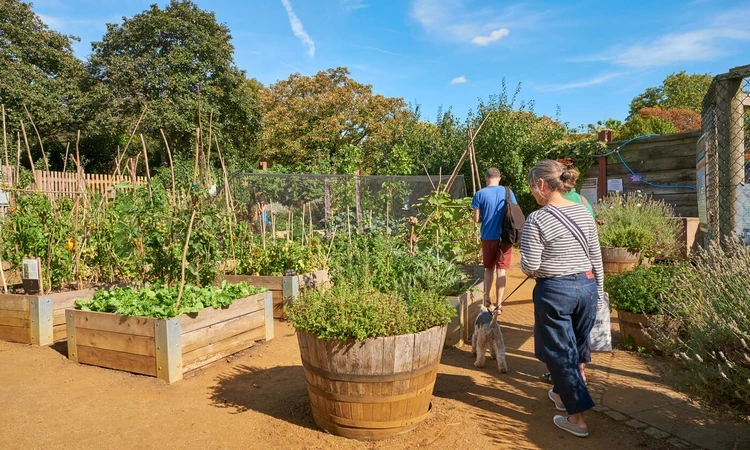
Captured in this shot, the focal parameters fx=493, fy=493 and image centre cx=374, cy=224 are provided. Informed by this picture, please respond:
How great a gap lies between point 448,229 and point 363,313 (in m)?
4.19

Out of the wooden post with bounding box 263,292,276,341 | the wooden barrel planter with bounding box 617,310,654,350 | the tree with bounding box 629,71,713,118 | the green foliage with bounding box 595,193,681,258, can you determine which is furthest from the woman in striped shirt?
the tree with bounding box 629,71,713,118

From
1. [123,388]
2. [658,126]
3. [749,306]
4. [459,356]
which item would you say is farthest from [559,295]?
[658,126]

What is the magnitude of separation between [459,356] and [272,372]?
1664 mm

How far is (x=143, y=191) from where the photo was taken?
4.97 metres

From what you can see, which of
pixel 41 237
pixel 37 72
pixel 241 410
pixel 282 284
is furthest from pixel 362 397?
pixel 37 72

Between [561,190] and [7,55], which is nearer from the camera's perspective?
[561,190]

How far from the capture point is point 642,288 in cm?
430

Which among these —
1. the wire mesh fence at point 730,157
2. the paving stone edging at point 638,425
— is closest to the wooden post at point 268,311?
the paving stone edging at point 638,425

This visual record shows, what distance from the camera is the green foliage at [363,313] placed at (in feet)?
8.95

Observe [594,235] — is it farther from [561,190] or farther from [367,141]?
[367,141]

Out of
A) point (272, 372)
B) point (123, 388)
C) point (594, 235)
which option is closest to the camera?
point (594, 235)

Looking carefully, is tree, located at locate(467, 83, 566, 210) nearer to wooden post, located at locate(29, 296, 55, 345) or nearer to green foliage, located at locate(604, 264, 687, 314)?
green foliage, located at locate(604, 264, 687, 314)

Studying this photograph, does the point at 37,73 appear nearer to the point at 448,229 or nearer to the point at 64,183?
the point at 64,183

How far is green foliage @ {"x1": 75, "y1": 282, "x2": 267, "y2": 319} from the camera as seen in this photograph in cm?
410
